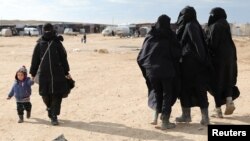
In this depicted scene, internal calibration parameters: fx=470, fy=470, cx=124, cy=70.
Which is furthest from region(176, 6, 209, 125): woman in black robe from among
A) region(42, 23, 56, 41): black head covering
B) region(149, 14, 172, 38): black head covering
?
region(42, 23, 56, 41): black head covering

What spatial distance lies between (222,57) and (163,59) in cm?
121

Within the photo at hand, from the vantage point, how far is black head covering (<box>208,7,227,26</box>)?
812cm

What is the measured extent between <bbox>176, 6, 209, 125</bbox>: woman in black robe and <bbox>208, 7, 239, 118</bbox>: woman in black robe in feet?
1.34

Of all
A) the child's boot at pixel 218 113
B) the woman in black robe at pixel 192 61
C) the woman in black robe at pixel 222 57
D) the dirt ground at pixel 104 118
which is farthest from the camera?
the child's boot at pixel 218 113

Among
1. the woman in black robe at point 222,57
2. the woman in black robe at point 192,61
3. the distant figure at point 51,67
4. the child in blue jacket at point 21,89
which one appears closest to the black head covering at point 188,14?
the woman in black robe at point 192,61

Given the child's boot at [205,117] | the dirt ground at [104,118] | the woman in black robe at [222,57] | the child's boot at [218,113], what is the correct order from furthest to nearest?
the child's boot at [218,113], the woman in black robe at [222,57], the child's boot at [205,117], the dirt ground at [104,118]

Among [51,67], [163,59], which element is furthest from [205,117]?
[51,67]

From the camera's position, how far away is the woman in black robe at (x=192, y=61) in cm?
751

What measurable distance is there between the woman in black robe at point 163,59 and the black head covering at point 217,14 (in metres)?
1.05

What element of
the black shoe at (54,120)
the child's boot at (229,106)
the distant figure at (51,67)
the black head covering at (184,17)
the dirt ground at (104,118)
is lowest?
the dirt ground at (104,118)

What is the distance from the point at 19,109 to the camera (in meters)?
8.50

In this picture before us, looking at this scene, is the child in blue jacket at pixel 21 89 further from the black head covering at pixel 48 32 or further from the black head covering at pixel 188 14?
the black head covering at pixel 188 14

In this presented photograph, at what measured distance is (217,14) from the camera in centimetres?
813

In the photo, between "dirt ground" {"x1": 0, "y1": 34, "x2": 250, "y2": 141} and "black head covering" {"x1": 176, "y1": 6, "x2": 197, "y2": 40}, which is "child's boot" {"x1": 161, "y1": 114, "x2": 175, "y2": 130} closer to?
"dirt ground" {"x1": 0, "y1": 34, "x2": 250, "y2": 141}
